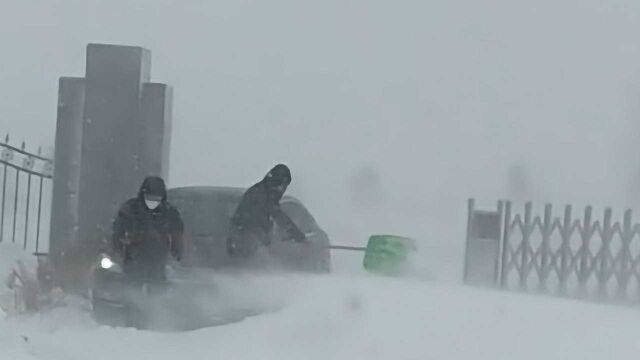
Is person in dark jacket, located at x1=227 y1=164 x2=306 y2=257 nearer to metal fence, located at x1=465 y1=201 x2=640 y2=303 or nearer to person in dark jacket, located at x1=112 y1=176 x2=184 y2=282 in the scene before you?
person in dark jacket, located at x1=112 y1=176 x2=184 y2=282

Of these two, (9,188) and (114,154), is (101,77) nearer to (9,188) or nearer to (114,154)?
(114,154)

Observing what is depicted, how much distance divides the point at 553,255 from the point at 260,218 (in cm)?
420

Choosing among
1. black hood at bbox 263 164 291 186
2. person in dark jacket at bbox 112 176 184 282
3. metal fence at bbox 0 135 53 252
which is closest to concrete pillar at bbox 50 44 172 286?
metal fence at bbox 0 135 53 252

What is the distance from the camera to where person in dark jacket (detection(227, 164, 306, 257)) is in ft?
37.7

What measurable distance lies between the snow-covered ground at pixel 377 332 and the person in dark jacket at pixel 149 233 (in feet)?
3.08

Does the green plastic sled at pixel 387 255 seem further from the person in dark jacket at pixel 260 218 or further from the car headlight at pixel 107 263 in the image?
the car headlight at pixel 107 263

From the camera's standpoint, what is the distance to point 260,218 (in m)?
11.6

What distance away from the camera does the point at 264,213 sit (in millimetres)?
11656

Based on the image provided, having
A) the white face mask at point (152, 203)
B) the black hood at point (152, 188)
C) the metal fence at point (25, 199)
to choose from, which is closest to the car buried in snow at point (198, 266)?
the white face mask at point (152, 203)

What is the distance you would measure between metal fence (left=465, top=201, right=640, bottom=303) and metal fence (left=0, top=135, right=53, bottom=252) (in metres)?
5.62

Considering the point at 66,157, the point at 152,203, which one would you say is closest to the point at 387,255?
the point at 152,203

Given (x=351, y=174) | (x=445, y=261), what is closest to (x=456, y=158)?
(x=351, y=174)

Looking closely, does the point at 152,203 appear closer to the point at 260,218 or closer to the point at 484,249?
the point at 260,218

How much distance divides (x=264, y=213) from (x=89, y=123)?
308 cm
